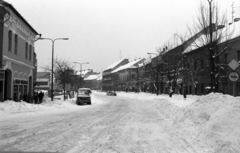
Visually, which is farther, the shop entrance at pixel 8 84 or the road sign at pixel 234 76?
the shop entrance at pixel 8 84

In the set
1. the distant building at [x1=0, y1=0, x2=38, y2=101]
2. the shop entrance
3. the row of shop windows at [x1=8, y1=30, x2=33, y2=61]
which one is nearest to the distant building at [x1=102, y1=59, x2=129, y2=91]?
the row of shop windows at [x1=8, y1=30, x2=33, y2=61]

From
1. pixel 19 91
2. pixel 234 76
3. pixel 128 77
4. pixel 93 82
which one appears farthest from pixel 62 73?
pixel 93 82

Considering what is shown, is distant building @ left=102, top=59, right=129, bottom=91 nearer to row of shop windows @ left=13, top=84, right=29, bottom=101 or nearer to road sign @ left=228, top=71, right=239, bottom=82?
row of shop windows @ left=13, top=84, right=29, bottom=101

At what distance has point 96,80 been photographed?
537ft

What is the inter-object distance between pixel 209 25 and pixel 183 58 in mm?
22185

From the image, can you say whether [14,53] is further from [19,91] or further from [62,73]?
[62,73]

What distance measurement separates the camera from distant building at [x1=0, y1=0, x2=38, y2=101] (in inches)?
854

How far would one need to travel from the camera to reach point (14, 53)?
82.4ft

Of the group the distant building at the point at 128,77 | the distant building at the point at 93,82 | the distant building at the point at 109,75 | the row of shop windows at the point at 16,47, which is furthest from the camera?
the distant building at the point at 93,82

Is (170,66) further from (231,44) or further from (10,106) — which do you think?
(10,106)

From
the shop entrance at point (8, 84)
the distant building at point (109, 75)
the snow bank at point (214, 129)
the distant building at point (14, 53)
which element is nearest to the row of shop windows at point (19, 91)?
the distant building at point (14, 53)

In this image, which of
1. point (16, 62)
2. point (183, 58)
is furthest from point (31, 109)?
point (183, 58)

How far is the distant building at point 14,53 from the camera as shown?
21.7 m

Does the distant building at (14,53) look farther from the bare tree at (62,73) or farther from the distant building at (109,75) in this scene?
the distant building at (109,75)
